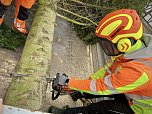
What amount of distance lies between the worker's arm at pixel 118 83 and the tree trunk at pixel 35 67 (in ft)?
1.10

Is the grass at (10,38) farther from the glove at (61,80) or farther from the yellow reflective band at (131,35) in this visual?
the yellow reflective band at (131,35)

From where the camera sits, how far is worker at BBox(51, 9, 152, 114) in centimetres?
243

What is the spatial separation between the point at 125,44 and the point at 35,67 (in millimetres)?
980

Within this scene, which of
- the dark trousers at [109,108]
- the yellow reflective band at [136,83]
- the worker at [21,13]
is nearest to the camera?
the yellow reflective band at [136,83]

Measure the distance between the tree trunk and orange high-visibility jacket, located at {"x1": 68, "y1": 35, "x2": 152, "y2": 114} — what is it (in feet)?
1.10

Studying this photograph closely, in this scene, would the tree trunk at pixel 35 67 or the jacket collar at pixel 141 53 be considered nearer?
the jacket collar at pixel 141 53

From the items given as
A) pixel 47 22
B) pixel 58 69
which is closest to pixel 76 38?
pixel 58 69

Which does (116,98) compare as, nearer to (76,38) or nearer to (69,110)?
(69,110)

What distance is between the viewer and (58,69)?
13.5 ft

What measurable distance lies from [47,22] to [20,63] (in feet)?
2.89

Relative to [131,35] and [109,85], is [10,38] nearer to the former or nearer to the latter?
[109,85]

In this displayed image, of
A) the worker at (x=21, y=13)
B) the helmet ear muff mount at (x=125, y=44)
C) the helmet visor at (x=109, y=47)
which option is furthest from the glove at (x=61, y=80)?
the worker at (x=21, y=13)

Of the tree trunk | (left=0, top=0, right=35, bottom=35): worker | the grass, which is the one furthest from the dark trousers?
(left=0, top=0, right=35, bottom=35): worker

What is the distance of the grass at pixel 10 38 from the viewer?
3.75 m
